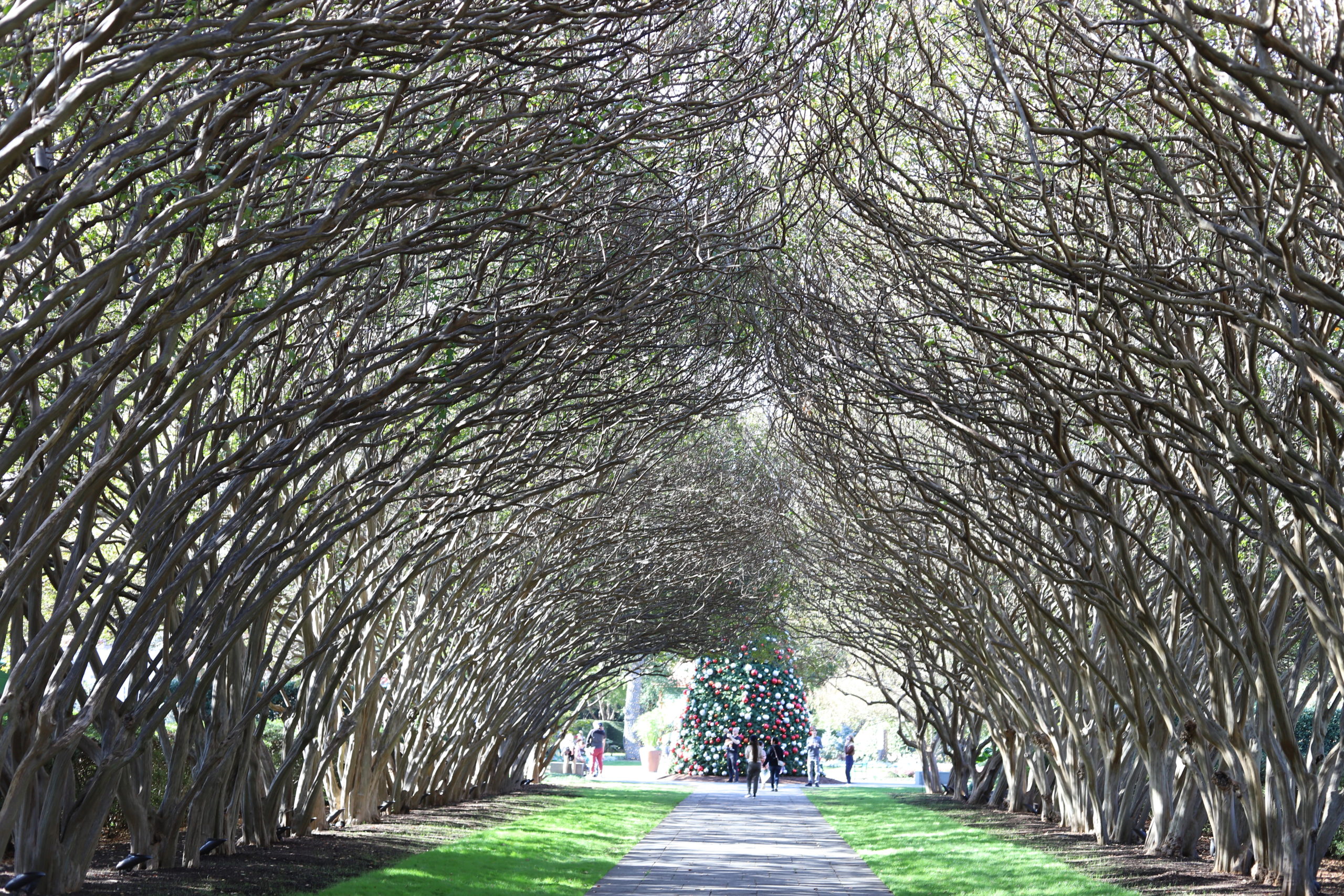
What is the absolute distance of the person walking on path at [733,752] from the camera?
40688mm

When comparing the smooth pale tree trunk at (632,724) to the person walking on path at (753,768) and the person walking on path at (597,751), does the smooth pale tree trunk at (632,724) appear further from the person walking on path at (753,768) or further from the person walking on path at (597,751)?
the person walking on path at (753,768)

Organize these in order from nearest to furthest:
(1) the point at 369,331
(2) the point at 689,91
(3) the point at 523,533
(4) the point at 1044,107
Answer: (2) the point at 689,91 → (4) the point at 1044,107 → (1) the point at 369,331 → (3) the point at 523,533

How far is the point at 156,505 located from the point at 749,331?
32.7ft

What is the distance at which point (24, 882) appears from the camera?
360 inches

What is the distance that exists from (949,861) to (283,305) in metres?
11.4

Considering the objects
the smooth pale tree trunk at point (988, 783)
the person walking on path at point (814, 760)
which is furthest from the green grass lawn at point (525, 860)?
the person walking on path at point (814, 760)

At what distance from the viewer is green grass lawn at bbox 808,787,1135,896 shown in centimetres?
1280

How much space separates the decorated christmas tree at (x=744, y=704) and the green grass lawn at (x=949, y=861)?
15.6 meters

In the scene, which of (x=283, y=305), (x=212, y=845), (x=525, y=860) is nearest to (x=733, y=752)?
(x=525, y=860)

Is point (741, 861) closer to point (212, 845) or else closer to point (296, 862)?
point (296, 862)

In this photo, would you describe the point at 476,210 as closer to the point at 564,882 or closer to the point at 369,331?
the point at 369,331

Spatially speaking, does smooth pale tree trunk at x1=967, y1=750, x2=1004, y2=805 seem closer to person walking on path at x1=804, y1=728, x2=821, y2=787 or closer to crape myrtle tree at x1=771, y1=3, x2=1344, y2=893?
crape myrtle tree at x1=771, y1=3, x2=1344, y2=893

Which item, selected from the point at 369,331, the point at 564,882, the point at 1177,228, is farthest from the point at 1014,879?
the point at 369,331

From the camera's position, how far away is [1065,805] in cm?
2055
